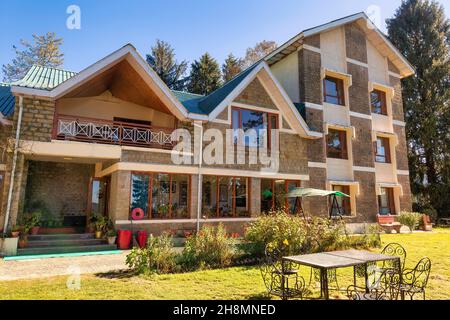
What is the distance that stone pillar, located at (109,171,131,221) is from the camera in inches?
468

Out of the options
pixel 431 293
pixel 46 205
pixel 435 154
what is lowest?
pixel 431 293

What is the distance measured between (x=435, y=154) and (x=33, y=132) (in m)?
31.7

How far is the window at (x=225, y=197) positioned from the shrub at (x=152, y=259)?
5640mm

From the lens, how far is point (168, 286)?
21.6 ft

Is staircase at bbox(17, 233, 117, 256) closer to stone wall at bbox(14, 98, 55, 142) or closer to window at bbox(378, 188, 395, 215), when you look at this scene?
stone wall at bbox(14, 98, 55, 142)

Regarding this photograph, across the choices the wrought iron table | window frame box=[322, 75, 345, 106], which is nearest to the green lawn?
the wrought iron table

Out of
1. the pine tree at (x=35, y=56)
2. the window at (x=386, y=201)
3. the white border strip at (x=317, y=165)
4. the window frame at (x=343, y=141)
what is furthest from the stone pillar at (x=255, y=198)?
the pine tree at (x=35, y=56)

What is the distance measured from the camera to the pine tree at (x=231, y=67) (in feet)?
125

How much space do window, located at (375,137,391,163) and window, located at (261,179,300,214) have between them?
8.12m

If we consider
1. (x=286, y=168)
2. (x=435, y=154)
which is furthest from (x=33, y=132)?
(x=435, y=154)

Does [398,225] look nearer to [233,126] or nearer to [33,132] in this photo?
[233,126]

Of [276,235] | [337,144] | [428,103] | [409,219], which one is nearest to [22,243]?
[276,235]

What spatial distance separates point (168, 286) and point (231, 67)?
35008 mm

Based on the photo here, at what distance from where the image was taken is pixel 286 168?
15945 millimetres
